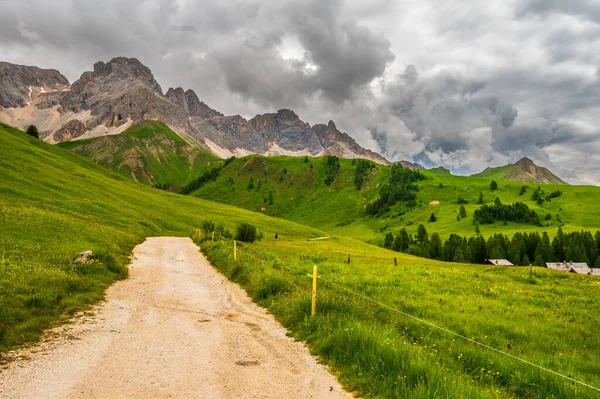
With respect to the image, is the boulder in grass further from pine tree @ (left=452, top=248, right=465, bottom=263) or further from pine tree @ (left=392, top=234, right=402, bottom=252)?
pine tree @ (left=392, top=234, right=402, bottom=252)

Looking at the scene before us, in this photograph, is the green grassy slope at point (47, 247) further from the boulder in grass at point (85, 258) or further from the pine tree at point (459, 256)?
the pine tree at point (459, 256)

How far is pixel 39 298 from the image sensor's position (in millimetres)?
13234

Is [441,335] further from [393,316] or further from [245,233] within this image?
[245,233]

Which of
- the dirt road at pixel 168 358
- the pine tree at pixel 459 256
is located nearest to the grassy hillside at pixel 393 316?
the dirt road at pixel 168 358

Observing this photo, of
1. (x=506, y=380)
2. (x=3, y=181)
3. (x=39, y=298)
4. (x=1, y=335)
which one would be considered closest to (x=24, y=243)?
(x=39, y=298)

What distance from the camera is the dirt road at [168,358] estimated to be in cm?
785

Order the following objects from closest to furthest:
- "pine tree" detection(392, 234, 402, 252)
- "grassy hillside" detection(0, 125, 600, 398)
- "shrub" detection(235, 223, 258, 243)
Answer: "grassy hillside" detection(0, 125, 600, 398) < "shrub" detection(235, 223, 258, 243) < "pine tree" detection(392, 234, 402, 252)

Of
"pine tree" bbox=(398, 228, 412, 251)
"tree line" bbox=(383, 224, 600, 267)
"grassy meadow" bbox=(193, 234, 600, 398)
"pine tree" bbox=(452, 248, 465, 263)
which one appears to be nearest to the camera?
"grassy meadow" bbox=(193, 234, 600, 398)

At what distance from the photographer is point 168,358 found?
970 cm

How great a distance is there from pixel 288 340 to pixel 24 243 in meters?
21.7

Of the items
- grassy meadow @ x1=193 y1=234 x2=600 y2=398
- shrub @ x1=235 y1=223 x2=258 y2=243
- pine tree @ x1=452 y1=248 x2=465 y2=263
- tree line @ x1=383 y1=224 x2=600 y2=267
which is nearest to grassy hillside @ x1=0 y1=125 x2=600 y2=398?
grassy meadow @ x1=193 y1=234 x2=600 y2=398

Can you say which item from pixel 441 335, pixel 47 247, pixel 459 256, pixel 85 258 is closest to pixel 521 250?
pixel 459 256

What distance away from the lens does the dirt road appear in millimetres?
7848

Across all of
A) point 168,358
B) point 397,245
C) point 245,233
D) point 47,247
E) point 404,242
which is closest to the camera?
point 168,358
